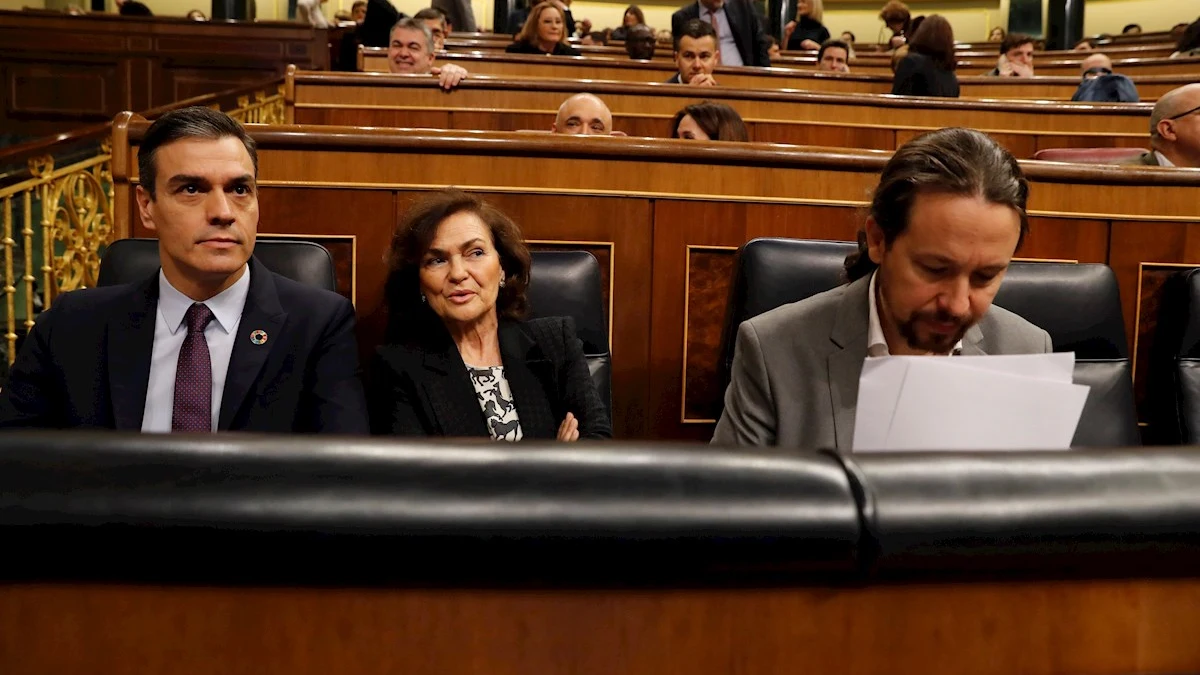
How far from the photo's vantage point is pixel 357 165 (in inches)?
80.6

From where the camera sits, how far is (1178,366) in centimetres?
181

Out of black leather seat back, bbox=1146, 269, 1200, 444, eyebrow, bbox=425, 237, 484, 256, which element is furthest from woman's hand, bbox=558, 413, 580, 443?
black leather seat back, bbox=1146, 269, 1200, 444

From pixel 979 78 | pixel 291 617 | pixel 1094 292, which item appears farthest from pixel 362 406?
pixel 979 78

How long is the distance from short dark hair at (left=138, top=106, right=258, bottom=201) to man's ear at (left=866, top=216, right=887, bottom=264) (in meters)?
0.98

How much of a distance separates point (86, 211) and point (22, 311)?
114cm

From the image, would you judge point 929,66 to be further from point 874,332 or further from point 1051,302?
point 874,332

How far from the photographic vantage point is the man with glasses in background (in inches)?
105

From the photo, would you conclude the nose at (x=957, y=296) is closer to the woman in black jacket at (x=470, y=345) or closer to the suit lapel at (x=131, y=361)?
the woman in black jacket at (x=470, y=345)

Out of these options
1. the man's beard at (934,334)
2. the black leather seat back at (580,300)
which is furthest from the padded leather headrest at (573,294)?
the man's beard at (934,334)

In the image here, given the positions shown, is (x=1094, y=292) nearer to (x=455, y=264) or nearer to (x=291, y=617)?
(x=455, y=264)

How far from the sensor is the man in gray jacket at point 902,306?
3.73 feet

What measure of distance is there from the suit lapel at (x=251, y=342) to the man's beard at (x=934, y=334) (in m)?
0.87

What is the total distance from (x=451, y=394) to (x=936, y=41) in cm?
343

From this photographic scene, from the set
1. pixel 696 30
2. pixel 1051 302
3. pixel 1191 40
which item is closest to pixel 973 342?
pixel 1051 302
